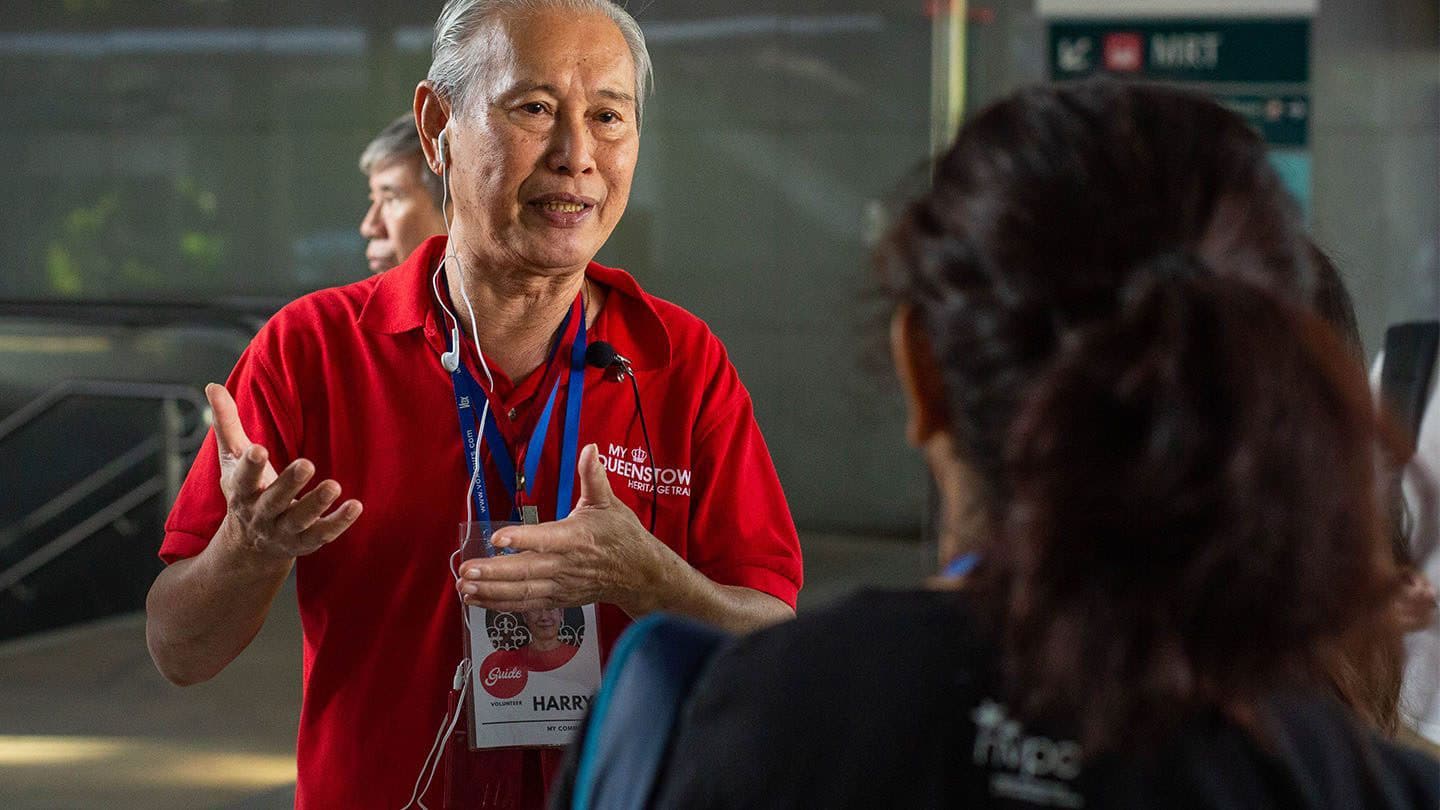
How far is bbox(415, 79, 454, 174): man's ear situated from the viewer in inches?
84.8

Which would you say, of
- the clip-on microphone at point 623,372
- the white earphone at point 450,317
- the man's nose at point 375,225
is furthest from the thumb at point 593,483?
the man's nose at point 375,225

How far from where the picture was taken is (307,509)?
66.4 inches

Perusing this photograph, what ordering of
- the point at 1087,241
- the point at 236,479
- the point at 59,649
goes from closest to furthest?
the point at 1087,241, the point at 236,479, the point at 59,649

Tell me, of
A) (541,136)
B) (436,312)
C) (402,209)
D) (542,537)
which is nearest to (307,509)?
(542,537)

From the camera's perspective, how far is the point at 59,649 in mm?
6301

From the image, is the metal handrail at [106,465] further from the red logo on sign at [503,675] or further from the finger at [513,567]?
the finger at [513,567]

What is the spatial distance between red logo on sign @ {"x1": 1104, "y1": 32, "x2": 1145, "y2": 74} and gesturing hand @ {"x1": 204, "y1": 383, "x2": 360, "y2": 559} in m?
5.85

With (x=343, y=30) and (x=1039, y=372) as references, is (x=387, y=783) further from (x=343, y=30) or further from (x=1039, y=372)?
(x=343, y=30)

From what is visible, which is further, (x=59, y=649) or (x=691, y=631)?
(x=59, y=649)

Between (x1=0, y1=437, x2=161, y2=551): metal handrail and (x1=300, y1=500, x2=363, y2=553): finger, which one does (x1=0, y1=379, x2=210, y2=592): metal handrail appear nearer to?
(x1=0, y1=437, x2=161, y2=551): metal handrail

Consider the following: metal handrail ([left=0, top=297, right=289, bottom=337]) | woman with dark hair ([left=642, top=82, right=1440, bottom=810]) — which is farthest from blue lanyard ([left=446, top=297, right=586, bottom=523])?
metal handrail ([left=0, top=297, right=289, bottom=337])

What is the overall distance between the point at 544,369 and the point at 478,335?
0.10 metres

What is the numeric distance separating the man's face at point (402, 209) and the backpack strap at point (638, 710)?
2.44 metres

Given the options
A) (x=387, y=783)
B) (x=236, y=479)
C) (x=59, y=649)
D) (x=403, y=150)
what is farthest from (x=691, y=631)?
(x=59, y=649)
